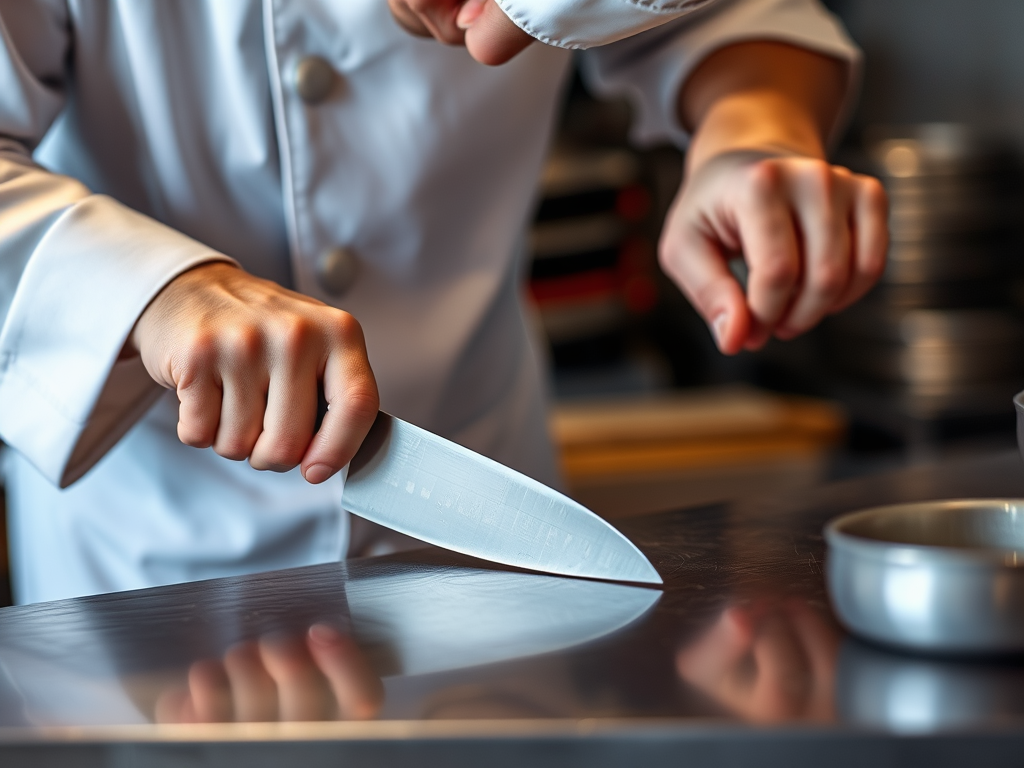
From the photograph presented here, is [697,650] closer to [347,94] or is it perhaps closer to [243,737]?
[243,737]

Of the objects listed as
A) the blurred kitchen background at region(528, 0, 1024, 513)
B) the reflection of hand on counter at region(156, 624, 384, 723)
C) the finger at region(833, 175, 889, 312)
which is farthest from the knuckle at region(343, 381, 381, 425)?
the blurred kitchen background at region(528, 0, 1024, 513)

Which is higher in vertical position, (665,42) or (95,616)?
(665,42)

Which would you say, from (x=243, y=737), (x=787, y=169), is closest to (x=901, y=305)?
(x=787, y=169)

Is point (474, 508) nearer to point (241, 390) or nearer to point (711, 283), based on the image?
point (241, 390)

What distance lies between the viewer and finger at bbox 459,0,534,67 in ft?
1.67

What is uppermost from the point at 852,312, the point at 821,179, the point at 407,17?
the point at 407,17

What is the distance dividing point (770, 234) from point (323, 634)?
0.36m

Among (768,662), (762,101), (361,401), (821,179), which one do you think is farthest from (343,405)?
(762,101)

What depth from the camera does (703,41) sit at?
2.81ft

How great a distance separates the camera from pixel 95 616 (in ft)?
1.70

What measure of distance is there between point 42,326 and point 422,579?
24 cm

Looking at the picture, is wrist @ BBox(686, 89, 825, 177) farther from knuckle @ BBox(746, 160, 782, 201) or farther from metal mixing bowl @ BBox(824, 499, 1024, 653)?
metal mixing bowl @ BBox(824, 499, 1024, 653)

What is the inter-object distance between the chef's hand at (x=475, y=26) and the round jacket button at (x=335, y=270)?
21cm

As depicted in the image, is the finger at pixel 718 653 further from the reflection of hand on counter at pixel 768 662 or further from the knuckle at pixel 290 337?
the knuckle at pixel 290 337
